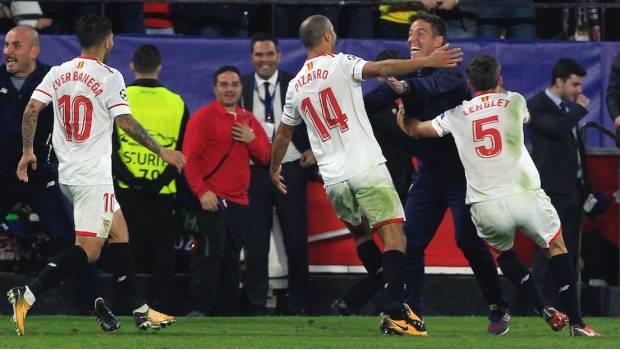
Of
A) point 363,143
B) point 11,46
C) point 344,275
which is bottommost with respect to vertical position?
point 344,275

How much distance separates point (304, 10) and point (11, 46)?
4.09 metres

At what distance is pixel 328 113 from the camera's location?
10773 millimetres

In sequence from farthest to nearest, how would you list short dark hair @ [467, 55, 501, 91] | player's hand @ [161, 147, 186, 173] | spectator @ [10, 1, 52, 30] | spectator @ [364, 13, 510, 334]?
spectator @ [10, 1, 52, 30], spectator @ [364, 13, 510, 334], short dark hair @ [467, 55, 501, 91], player's hand @ [161, 147, 186, 173]

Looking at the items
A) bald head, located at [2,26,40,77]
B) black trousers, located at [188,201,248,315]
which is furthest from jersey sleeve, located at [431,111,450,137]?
bald head, located at [2,26,40,77]

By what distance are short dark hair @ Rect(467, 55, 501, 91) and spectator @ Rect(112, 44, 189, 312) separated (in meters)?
3.31

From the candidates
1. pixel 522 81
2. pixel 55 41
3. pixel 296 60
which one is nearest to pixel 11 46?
pixel 55 41

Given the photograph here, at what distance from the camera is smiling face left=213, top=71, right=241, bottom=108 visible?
13297 mm

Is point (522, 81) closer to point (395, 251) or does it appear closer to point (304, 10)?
point (304, 10)

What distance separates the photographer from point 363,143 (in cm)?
1080

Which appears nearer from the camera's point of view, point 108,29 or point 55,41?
point 108,29

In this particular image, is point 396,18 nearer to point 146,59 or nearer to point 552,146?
point 552,146

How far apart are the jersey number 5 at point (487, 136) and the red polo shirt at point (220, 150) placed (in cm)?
297

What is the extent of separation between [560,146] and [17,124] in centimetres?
466

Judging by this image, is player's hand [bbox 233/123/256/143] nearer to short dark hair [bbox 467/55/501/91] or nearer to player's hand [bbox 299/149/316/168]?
player's hand [bbox 299/149/316/168]
